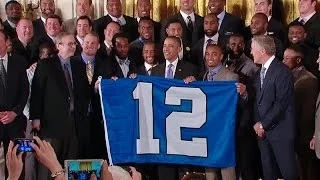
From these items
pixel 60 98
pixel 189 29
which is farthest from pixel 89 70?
pixel 189 29

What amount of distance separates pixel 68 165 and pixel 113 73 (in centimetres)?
487

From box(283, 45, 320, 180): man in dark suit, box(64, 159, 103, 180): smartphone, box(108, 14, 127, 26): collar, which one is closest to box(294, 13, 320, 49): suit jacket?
box(283, 45, 320, 180): man in dark suit

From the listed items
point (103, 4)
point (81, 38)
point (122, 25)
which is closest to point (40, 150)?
point (81, 38)

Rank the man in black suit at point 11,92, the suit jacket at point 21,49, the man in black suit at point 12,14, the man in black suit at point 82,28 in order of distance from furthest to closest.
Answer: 1. the man in black suit at point 12,14
2. the man in black suit at point 82,28
3. the suit jacket at point 21,49
4. the man in black suit at point 11,92

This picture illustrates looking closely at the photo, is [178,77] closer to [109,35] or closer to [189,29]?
[109,35]

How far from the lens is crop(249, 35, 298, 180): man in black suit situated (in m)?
7.23

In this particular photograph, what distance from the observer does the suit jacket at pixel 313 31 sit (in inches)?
329

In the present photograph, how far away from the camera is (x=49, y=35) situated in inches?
348

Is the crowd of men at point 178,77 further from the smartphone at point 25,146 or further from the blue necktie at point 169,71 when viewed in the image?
the smartphone at point 25,146

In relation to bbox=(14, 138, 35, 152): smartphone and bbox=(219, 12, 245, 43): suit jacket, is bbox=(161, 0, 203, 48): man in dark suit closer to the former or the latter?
bbox=(219, 12, 245, 43): suit jacket

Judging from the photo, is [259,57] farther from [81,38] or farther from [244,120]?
[81,38]

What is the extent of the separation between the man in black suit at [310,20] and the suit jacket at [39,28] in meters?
2.92

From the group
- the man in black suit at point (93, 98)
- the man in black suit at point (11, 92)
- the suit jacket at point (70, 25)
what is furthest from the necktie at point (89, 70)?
the suit jacket at point (70, 25)

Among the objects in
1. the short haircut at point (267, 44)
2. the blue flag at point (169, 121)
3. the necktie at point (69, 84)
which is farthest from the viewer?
the necktie at point (69, 84)
